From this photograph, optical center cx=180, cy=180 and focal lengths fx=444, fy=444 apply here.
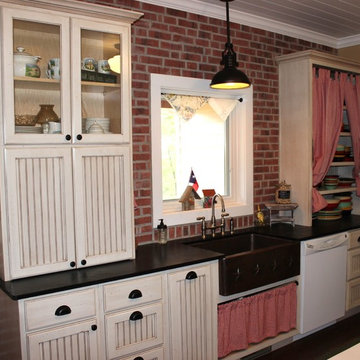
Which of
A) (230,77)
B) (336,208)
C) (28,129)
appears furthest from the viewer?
(336,208)

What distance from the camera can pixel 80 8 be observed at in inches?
94.9

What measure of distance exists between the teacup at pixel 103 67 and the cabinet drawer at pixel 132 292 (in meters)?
1.22

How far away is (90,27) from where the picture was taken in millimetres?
2486

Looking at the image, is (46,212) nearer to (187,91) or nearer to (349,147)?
(187,91)

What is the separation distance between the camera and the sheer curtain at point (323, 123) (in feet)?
12.8

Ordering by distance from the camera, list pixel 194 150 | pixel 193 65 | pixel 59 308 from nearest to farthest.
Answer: pixel 59 308 → pixel 193 65 → pixel 194 150

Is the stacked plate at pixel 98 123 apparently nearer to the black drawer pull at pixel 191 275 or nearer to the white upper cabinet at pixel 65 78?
the white upper cabinet at pixel 65 78

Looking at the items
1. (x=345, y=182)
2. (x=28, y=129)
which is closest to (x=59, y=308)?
(x=28, y=129)

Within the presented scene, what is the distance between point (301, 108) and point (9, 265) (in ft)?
8.83

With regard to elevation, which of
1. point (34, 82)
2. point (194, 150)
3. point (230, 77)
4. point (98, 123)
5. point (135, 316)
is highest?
point (230, 77)

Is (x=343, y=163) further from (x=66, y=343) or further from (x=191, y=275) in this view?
(x=66, y=343)

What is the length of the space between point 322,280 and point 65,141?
2315 mm

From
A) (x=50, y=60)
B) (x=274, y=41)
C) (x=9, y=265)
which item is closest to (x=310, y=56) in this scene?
(x=274, y=41)

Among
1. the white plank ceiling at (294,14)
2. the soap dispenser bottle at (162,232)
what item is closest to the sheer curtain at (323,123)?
the white plank ceiling at (294,14)
